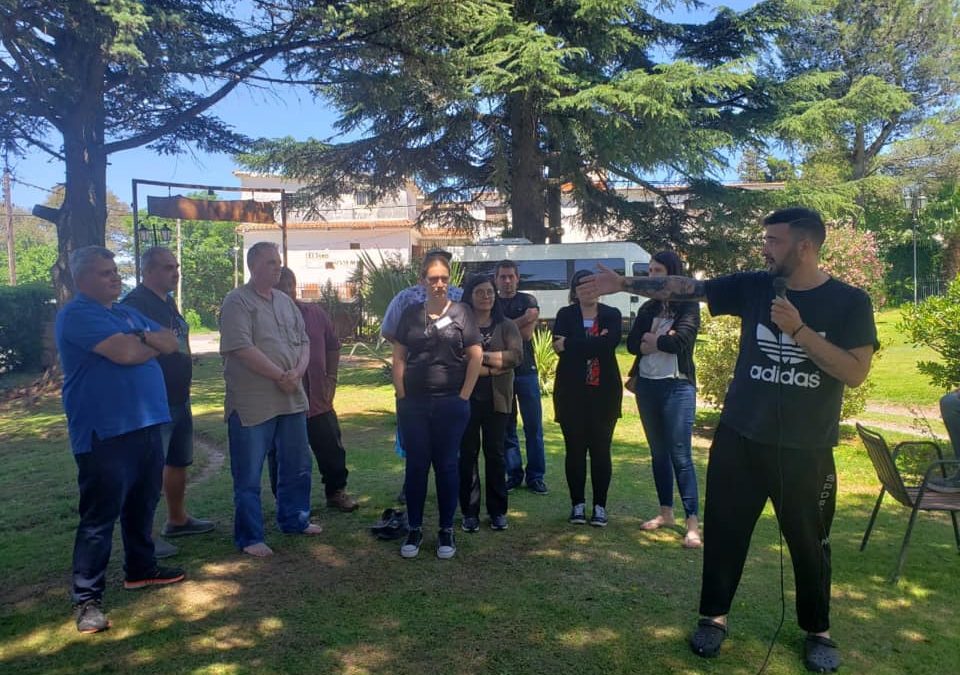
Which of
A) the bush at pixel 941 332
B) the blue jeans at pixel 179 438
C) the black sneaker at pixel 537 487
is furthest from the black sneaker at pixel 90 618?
the bush at pixel 941 332

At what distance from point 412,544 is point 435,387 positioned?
0.98 m

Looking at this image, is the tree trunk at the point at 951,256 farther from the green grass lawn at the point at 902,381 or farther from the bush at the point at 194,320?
the bush at the point at 194,320

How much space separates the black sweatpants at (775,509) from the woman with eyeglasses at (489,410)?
1694mm

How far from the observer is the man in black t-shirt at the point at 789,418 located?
2.73 m

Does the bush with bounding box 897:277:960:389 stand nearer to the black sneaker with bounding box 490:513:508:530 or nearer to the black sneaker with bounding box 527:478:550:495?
the black sneaker with bounding box 527:478:550:495

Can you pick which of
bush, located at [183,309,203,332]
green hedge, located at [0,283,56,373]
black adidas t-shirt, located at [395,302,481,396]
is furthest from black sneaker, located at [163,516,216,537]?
bush, located at [183,309,203,332]

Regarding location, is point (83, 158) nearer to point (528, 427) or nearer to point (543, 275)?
point (528, 427)

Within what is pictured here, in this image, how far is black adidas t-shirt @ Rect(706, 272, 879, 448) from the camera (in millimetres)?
2730

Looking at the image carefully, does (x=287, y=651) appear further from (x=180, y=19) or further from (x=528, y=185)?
(x=528, y=185)

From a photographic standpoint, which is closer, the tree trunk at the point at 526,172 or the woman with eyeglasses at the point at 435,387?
the woman with eyeglasses at the point at 435,387

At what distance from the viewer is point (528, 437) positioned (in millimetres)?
5645

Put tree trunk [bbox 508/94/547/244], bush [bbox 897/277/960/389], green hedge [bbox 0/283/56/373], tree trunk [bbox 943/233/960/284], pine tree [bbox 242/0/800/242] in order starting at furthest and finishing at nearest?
tree trunk [bbox 943/233/960/284] → tree trunk [bbox 508/94/547/244] → pine tree [bbox 242/0/800/242] → green hedge [bbox 0/283/56/373] → bush [bbox 897/277/960/389]

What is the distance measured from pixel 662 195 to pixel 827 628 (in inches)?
765

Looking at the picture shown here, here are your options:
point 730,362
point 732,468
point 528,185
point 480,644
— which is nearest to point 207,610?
point 480,644
